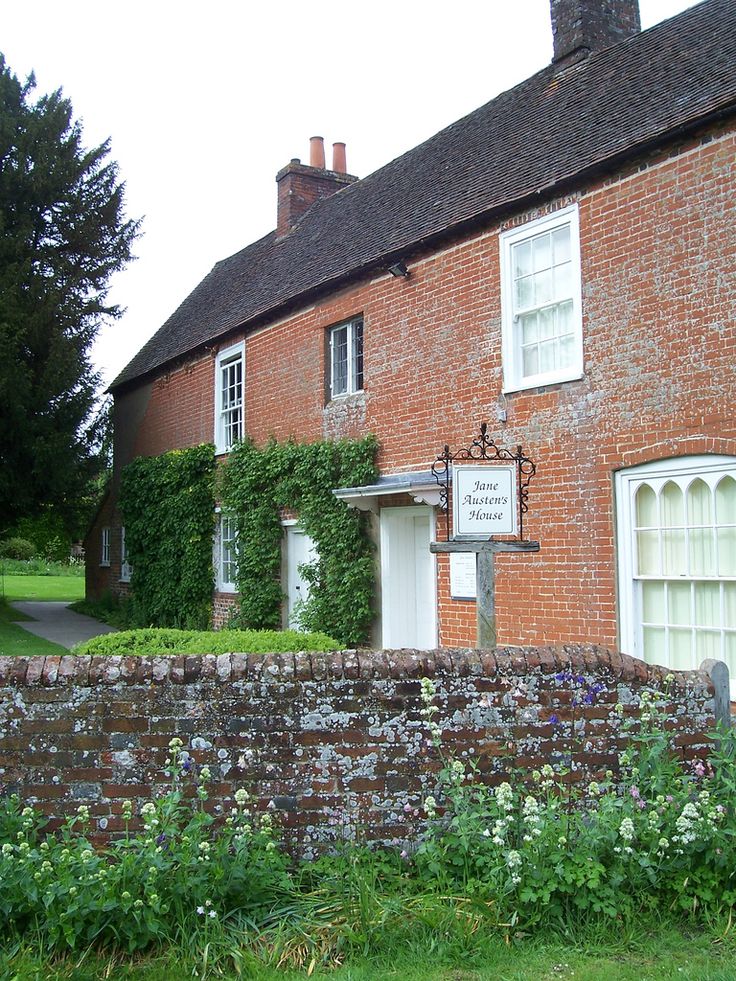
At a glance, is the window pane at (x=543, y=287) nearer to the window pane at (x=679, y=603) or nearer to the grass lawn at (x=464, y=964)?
the window pane at (x=679, y=603)

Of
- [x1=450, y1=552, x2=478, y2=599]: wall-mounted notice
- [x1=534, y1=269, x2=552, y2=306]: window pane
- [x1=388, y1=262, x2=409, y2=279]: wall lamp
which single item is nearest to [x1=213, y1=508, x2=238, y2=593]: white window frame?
[x1=388, y1=262, x2=409, y2=279]: wall lamp

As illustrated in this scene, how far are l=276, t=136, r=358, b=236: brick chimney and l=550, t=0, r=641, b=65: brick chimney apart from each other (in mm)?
7621

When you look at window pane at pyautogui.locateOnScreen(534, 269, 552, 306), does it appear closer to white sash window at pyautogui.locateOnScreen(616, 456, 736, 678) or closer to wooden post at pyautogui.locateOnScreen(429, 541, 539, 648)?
white sash window at pyautogui.locateOnScreen(616, 456, 736, 678)

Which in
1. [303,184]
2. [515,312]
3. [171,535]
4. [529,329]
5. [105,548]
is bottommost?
[105,548]

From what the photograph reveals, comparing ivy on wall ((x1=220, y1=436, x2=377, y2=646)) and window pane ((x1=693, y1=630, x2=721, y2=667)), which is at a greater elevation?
ivy on wall ((x1=220, y1=436, x2=377, y2=646))

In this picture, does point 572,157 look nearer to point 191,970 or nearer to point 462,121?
point 462,121

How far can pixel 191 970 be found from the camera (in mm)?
3678

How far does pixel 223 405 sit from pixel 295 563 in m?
4.38

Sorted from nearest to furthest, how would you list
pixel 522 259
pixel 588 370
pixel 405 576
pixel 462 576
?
pixel 588 370 → pixel 522 259 → pixel 462 576 → pixel 405 576

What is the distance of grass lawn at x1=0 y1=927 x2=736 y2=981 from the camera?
361 centimetres

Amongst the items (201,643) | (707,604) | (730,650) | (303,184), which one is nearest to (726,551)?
(707,604)

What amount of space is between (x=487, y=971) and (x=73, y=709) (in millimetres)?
2171

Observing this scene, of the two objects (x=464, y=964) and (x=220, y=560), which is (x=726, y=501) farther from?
(x=220, y=560)

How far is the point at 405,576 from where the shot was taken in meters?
12.7
